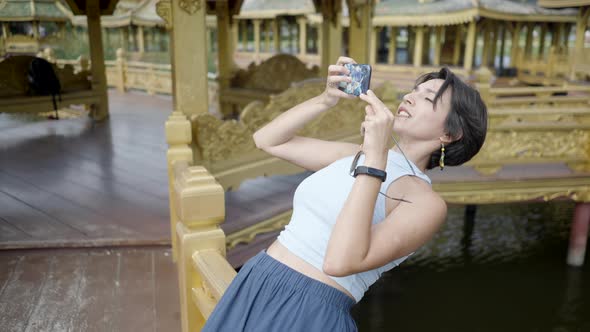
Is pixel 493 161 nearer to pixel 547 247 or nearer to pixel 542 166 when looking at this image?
pixel 542 166

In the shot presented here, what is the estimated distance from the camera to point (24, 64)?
8.52 metres

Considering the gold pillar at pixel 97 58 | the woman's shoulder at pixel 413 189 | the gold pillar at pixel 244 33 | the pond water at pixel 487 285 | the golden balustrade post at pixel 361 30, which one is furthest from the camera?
the gold pillar at pixel 244 33

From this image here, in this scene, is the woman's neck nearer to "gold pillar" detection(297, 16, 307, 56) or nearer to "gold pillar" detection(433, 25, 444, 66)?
"gold pillar" detection(433, 25, 444, 66)

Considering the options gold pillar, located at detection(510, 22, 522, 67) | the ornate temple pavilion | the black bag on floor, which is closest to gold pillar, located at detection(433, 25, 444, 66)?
Answer: gold pillar, located at detection(510, 22, 522, 67)

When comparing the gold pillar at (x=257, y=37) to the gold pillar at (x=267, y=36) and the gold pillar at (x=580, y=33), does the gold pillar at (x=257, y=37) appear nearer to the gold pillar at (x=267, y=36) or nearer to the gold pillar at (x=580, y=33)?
the gold pillar at (x=267, y=36)

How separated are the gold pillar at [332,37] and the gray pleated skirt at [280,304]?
736 cm

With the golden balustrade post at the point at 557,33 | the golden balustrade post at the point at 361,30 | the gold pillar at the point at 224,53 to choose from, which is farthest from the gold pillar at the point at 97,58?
the golden balustrade post at the point at 557,33

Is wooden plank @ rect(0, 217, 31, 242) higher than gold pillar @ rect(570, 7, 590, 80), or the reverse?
gold pillar @ rect(570, 7, 590, 80)

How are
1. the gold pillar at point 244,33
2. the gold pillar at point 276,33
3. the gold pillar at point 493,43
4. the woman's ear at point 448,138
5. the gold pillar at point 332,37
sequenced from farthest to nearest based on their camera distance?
the gold pillar at point 244,33 → the gold pillar at point 276,33 → the gold pillar at point 493,43 → the gold pillar at point 332,37 → the woman's ear at point 448,138

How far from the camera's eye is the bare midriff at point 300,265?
154 cm

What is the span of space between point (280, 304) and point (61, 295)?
96.0 inches

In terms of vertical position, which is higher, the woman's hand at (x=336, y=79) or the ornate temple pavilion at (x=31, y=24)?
the ornate temple pavilion at (x=31, y=24)

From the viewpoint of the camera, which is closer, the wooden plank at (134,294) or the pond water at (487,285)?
the wooden plank at (134,294)

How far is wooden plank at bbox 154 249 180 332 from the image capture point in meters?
3.15
